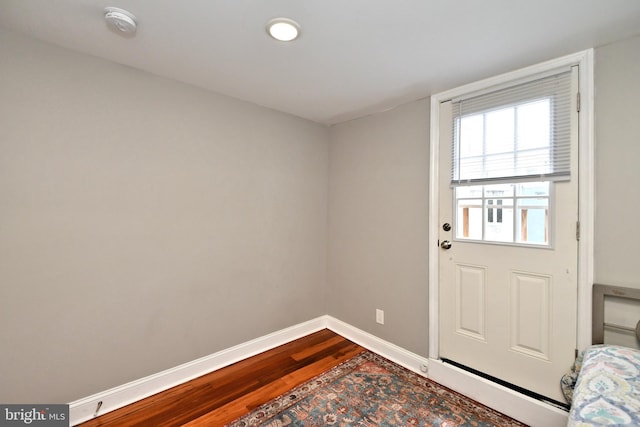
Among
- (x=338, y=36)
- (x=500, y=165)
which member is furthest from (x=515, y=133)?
(x=338, y=36)

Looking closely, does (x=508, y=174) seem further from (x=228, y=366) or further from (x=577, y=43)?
(x=228, y=366)

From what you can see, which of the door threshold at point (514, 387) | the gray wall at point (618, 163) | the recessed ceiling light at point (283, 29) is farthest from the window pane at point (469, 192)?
the recessed ceiling light at point (283, 29)

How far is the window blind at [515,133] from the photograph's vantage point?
1700 millimetres

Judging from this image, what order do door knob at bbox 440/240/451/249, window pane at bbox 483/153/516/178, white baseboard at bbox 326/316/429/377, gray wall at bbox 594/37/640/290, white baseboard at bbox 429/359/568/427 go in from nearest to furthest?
gray wall at bbox 594/37/640/290, white baseboard at bbox 429/359/568/427, window pane at bbox 483/153/516/178, door knob at bbox 440/240/451/249, white baseboard at bbox 326/316/429/377

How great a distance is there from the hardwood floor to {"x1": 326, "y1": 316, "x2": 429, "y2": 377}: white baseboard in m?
0.10

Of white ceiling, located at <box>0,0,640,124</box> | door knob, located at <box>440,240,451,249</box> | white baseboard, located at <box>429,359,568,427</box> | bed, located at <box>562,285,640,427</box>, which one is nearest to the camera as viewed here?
bed, located at <box>562,285,640,427</box>

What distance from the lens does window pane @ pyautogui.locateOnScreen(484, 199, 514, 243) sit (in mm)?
1901

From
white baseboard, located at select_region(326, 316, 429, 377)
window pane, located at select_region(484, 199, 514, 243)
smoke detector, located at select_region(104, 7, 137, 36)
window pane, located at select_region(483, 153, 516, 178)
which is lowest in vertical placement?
white baseboard, located at select_region(326, 316, 429, 377)

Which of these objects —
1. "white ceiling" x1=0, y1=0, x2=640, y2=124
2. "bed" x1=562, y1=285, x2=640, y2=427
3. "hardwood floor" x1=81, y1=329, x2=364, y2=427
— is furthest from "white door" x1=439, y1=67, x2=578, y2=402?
"hardwood floor" x1=81, y1=329, x2=364, y2=427

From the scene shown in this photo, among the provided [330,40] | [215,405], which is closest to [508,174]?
[330,40]

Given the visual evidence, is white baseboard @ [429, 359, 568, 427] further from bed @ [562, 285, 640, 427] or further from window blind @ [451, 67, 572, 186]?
window blind @ [451, 67, 572, 186]

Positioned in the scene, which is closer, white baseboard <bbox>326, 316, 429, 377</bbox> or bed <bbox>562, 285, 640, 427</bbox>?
bed <bbox>562, 285, 640, 427</bbox>

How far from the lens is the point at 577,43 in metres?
1.57

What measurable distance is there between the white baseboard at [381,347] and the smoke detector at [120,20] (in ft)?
9.71
